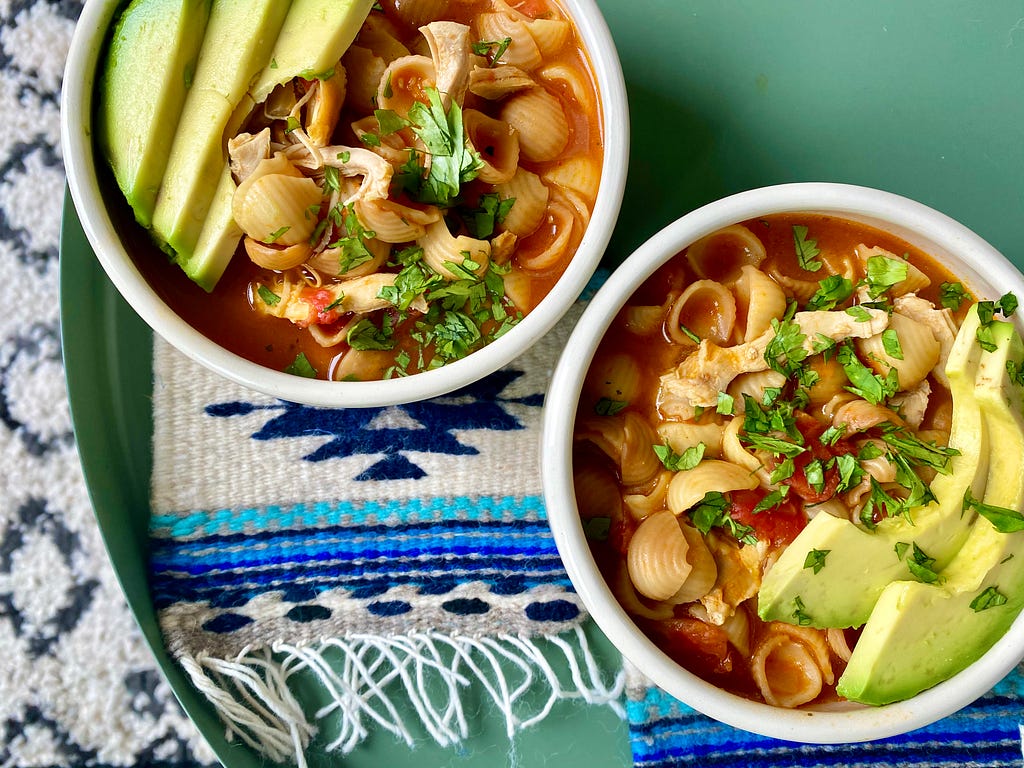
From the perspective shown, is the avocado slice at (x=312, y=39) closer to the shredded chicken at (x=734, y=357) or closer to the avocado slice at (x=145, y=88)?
the avocado slice at (x=145, y=88)

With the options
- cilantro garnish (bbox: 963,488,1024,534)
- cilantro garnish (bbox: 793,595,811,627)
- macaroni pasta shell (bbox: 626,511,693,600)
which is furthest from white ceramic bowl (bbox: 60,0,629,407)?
cilantro garnish (bbox: 963,488,1024,534)

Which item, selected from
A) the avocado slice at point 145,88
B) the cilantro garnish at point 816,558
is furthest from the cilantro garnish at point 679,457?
the avocado slice at point 145,88

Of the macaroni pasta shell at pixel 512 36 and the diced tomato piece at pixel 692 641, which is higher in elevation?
the macaroni pasta shell at pixel 512 36

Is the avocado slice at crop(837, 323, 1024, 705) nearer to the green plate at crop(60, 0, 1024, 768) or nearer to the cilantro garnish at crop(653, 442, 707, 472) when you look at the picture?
the cilantro garnish at crop(653, 442, 707, 472)

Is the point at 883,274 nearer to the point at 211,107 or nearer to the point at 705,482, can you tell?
the point at 705,482

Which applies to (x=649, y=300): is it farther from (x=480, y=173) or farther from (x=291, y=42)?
(x=291, y=42)

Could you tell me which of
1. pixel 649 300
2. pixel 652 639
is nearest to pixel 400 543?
pixel 652 639

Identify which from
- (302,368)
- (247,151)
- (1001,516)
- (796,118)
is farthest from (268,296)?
(1001,516)
